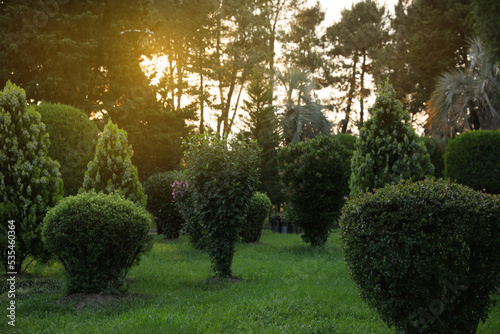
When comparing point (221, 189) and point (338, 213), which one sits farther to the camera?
point (338, 213)

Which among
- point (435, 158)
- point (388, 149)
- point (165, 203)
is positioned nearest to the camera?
point (388, 149)

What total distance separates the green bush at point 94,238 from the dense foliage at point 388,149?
204 inches

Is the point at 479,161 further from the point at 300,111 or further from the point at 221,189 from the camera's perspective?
the point at 300,111

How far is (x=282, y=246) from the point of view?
506 inches

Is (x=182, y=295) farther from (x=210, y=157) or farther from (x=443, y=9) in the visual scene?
(x=443, y=9)

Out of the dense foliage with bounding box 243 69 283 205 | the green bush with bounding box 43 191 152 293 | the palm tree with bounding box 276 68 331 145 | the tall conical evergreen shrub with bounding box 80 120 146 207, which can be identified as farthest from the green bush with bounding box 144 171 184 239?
the palm tree with bounding box 276 68 331 145

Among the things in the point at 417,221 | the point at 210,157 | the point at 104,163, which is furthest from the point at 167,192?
the point at 417,221

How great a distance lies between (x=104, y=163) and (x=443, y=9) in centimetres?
2791

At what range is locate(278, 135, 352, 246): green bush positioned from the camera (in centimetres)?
1221

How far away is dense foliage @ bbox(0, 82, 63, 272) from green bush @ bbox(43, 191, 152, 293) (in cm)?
161

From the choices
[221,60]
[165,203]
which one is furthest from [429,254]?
[221,60]

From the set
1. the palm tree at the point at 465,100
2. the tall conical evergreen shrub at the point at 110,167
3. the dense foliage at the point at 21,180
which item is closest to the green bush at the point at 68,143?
the tall conical evergreen shrub at the point at 110,167

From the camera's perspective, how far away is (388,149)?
29.4ft

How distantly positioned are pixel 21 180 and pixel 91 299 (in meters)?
2.99
